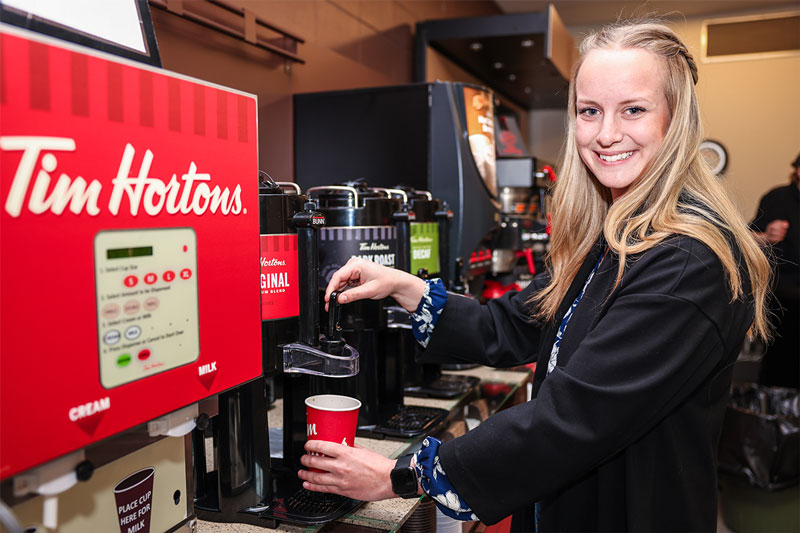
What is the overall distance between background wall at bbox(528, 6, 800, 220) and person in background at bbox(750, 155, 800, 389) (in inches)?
76.2

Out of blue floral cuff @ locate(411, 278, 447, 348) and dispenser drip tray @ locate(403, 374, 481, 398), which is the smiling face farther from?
dispenser drip tray @ locate(403, 374, 481, 398)

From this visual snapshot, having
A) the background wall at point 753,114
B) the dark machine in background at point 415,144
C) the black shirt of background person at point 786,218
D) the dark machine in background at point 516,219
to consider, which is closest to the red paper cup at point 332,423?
the dark machine in background at point 415,144

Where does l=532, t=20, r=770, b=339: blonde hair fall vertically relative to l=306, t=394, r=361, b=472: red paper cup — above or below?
above

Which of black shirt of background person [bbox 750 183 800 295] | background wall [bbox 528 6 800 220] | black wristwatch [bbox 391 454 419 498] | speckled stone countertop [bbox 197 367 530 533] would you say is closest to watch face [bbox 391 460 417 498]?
black wristwatch [bbox 391 454 419 498]

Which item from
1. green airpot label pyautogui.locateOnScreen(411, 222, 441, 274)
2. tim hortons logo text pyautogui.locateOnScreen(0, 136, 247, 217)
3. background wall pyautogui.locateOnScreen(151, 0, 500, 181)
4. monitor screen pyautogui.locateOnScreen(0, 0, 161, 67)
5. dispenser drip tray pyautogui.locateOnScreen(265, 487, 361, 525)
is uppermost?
background wall pyautogui.locateOnScreen(151, 0, 500, 181)

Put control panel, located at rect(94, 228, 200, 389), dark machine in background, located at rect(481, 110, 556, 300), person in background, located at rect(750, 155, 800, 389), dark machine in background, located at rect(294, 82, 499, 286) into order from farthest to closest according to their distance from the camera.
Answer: person in background, located at rect(750, 155, 800, 389) < dark machine in background, located at rect(481, 110, 556, 300) < dark machine in background, located at rect(294, 82, 499, 286) < control panel, located at rect(94, 228, 200, 389)

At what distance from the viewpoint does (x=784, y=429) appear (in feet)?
9.61

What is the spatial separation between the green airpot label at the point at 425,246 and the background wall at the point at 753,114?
5259mm

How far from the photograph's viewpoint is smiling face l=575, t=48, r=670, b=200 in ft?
3.80

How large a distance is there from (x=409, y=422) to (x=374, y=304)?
32cm

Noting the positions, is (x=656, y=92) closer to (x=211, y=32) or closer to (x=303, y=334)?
(x=303, y=334)

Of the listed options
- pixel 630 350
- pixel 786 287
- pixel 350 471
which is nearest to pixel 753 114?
pixel 786 287

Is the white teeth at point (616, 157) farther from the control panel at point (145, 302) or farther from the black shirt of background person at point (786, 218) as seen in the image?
the black shirt of background person at point (786, 218)

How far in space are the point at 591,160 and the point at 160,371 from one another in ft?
2.82
